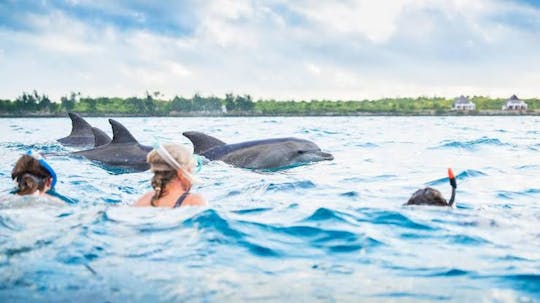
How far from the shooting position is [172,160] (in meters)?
6.61

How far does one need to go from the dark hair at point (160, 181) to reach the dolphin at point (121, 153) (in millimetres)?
6008

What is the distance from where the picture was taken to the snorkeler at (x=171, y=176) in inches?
262

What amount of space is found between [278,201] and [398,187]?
286cm

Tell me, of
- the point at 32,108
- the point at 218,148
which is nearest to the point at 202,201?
the point at 218,148

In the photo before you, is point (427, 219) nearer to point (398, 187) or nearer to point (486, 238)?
point (486, 238)

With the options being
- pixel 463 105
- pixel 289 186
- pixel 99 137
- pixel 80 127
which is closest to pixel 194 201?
pixel 289 186

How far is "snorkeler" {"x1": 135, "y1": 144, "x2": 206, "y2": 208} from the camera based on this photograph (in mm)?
6656

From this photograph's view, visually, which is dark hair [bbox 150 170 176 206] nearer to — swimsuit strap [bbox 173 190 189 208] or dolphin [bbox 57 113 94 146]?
swimsuit strap [bbox 173 190 189 208]

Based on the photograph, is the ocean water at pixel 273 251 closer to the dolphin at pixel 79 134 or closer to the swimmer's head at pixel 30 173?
the swimmer's head at pixel 30 173

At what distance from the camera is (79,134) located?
1928cm

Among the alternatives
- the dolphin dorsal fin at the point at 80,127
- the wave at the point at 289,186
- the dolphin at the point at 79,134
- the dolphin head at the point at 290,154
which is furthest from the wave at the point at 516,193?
the dolphin dorsal fin at the point at 80,127

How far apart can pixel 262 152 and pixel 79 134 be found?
798cm

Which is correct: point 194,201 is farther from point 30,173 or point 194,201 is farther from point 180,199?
point 30,173

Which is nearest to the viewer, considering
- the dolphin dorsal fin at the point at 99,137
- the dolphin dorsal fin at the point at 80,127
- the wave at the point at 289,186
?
the wave at the point at 289,186
